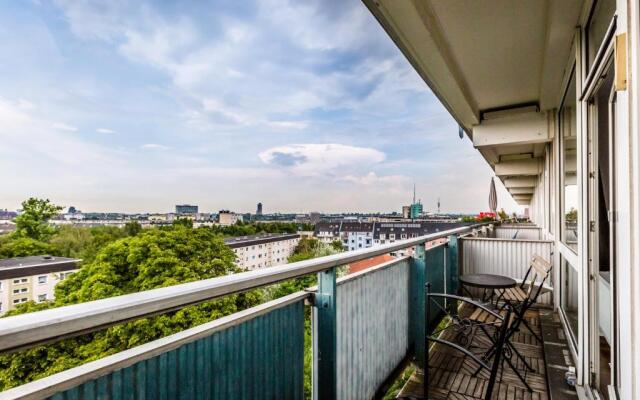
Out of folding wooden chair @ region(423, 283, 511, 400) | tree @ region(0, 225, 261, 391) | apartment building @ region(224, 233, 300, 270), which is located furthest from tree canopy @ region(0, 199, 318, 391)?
folding wooden chair @ region(423, 283, 511, 400)

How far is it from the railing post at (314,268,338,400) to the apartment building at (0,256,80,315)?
932 cm

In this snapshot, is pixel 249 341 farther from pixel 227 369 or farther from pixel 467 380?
pixel 467 380

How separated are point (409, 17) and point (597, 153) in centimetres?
148

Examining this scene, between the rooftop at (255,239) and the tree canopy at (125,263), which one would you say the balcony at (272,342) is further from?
the rooftop at (255,239)

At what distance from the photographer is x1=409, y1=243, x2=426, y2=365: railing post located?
2.61 meters

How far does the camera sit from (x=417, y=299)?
2641 millimetres

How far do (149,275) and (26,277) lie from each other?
279 inches

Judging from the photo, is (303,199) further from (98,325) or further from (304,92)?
(98,325)

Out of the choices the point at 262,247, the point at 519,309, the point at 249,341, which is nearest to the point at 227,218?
the point at 262,247

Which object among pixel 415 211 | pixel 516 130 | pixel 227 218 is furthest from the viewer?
pixel 227 218

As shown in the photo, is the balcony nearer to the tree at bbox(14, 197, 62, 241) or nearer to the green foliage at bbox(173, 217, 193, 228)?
the tree at bbox(14, 197, 62, 241)

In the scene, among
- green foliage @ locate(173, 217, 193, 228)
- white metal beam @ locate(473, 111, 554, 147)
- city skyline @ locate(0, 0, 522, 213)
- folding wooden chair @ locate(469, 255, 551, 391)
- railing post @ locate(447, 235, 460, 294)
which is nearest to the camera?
folding wooden chair @ locate(469, 255, 551, 391)

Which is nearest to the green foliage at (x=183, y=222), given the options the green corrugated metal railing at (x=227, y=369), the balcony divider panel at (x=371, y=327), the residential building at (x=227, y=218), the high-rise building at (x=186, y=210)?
the high-rise building at (x=186, y=210)

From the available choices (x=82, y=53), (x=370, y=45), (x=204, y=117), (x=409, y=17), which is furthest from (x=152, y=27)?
(x=409, y=17)
